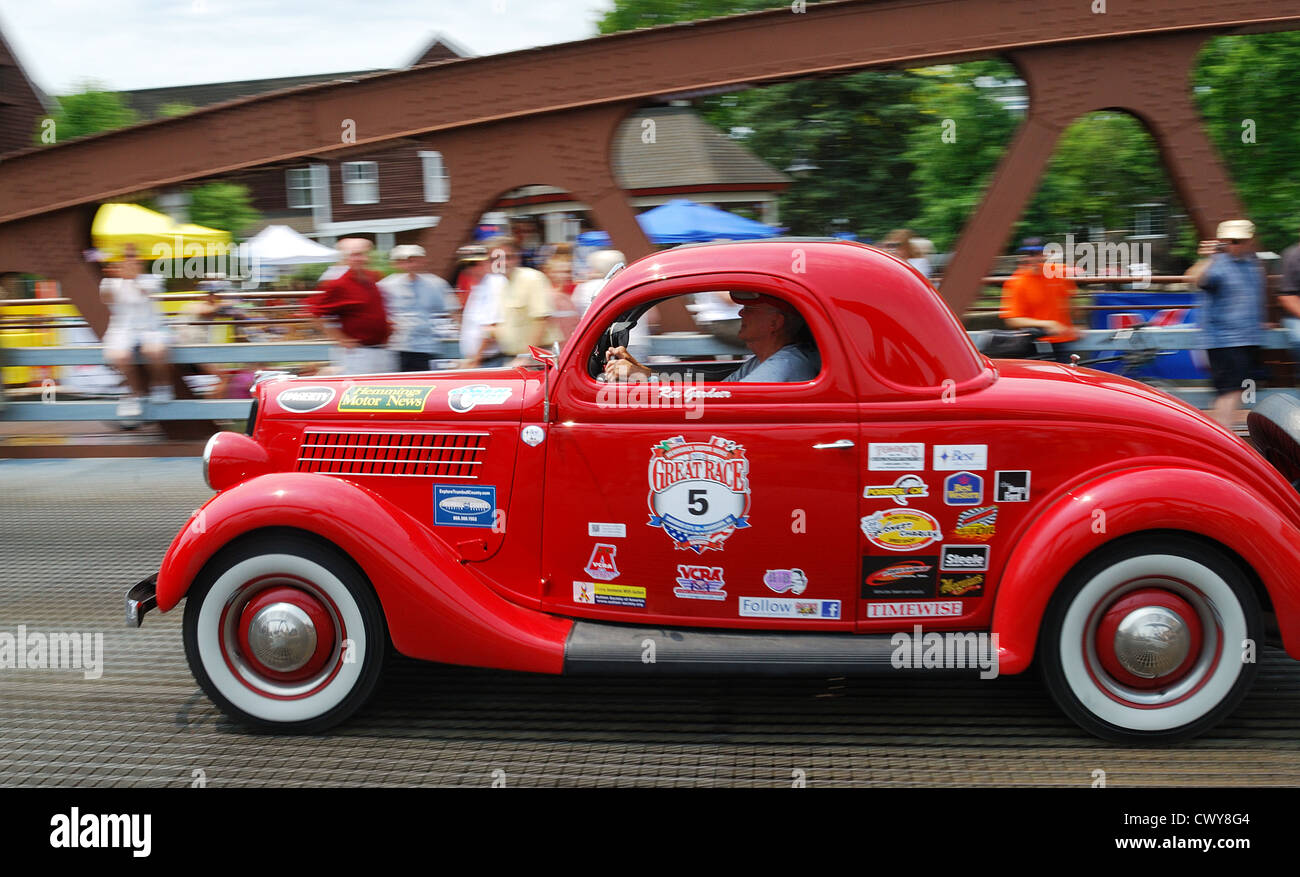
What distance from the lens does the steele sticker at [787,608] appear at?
12.2 ft

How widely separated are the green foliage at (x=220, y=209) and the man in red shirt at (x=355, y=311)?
2629 cm

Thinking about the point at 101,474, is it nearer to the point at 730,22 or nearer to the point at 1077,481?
the point at 730,22

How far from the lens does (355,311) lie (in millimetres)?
7293

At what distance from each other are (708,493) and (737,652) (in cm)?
57

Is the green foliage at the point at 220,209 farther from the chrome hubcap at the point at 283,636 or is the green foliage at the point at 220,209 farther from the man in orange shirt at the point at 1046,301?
the chrome hubcap at the point at 283,636

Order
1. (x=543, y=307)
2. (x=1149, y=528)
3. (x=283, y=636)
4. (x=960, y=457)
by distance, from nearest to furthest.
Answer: (x=1149, y=528)
(x=960, y=457)
(x=283, y=636)
(x=543, y=307)

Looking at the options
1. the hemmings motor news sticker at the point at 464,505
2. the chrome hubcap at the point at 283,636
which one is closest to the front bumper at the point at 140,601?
the chrome hubcap at the point at 283,636

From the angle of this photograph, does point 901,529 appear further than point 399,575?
No

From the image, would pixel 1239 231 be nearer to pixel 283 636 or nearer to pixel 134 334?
pixel 283 636

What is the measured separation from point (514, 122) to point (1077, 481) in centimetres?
692

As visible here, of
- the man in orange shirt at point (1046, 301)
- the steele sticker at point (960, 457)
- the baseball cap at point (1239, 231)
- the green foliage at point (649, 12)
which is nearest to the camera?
the steele sticker at point (960, 457)

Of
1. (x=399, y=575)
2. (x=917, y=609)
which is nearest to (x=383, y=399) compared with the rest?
(x=399, y=575)

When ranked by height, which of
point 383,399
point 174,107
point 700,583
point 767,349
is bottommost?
point 700,583

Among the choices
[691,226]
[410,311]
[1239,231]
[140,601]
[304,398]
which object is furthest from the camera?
[691,226]
